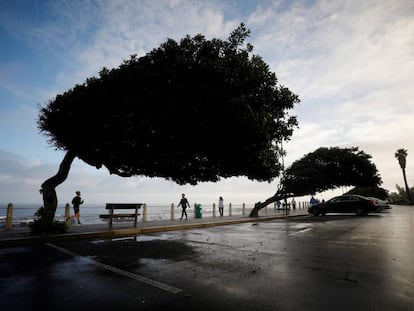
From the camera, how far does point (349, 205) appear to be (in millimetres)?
22438

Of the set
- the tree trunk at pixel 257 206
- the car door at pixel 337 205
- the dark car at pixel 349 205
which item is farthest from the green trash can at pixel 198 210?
the car door at pixel 337 205

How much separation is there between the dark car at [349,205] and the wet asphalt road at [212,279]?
638 inches

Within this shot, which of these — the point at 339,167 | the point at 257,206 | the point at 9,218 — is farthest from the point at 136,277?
the point at 339,167

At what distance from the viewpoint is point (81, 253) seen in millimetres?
6945

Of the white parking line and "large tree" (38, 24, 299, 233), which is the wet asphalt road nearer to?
the white parking line

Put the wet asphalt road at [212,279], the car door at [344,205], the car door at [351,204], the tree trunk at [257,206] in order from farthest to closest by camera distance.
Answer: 1. the tree trunk at [257,206]
2. the car door at [344,205]
3. the car door at [351,204]
4. the wet asphalt road at [212,279]

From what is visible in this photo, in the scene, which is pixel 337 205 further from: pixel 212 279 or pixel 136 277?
pixel 136 277

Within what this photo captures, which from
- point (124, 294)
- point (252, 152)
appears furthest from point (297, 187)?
point (124, 294)

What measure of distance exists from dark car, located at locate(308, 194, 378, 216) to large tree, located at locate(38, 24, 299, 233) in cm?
1333

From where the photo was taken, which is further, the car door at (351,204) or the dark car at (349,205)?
the car door at (351,204)

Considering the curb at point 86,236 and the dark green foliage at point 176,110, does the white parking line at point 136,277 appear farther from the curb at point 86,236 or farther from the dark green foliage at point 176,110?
the dark green foliage at point 176,110

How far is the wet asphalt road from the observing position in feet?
11.2

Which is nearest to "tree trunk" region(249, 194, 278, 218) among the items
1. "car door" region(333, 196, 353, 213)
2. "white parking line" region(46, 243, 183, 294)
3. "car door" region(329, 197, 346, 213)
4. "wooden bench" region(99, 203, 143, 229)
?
"car door" region(329, 197, 346, 213)

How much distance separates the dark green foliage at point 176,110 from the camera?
1076 centimetres
